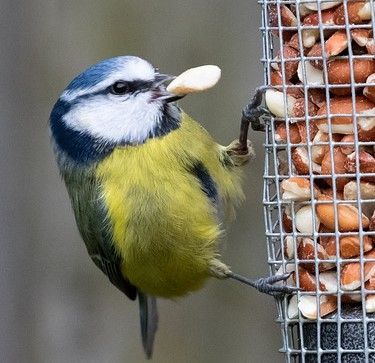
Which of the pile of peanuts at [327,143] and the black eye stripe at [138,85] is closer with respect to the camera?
the pile of peanuts at [327,143]

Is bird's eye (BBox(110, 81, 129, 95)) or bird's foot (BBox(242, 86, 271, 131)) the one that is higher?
bird's eye (BBox(110, 81, 129, 95))

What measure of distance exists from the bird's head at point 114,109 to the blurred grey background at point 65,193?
91 centimetres

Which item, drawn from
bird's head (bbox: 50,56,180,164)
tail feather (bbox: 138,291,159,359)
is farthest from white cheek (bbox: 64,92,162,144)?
tail feather (bbox: 138,291,159,359)

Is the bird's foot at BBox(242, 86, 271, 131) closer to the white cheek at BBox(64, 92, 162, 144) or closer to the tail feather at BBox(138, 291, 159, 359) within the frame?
the white cheek at BBox(64, 92, 162, 144)

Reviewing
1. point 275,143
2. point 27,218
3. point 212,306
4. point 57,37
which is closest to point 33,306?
point 27,218

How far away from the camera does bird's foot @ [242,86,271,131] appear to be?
276cm

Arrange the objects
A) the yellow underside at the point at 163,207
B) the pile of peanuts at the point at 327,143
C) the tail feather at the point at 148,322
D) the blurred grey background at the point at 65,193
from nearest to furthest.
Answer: the pile of peanuts at the point at 327,143 → the yellow underside at the point at 163,207 → the tail feather at the point at 148,322 → the blurred grey background at the point at 65,193

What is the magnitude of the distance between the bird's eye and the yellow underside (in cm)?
17

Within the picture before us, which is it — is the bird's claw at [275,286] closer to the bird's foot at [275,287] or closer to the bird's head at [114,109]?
the bird's foot at [275,287]

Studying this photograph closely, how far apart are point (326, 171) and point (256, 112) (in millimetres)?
344

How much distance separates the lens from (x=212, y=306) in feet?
13.7

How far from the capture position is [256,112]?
2.85 meters

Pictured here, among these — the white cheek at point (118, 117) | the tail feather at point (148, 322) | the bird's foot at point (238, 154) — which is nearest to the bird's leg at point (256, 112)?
the bird's foot at point (238, 154)

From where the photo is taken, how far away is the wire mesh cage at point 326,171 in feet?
8.34
